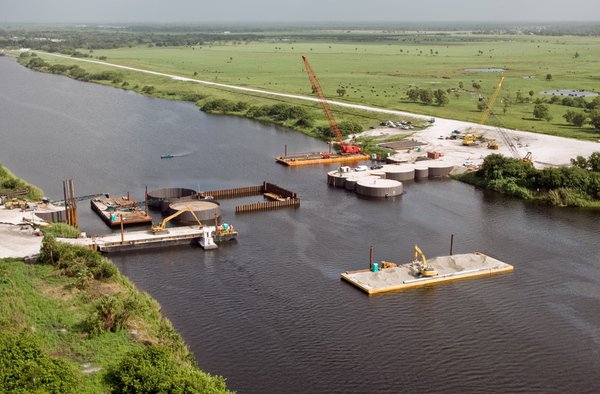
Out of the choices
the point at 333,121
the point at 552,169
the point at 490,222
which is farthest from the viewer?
the point at 333,121

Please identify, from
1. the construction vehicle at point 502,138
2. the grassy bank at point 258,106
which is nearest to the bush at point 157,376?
the construction vehicle at point 502,138

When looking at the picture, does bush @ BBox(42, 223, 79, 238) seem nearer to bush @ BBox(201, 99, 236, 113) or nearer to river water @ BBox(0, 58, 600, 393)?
river water @ BBox(0, 58, 600, 393)

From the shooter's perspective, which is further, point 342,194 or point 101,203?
point 342,194

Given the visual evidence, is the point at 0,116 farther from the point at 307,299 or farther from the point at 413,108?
the point at 307,299

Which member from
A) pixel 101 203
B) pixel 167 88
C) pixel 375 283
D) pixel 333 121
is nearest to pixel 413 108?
pixel 333 121

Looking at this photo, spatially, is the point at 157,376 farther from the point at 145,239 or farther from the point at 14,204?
the point at 14,204

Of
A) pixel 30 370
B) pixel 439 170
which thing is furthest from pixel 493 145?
pixel 30 370

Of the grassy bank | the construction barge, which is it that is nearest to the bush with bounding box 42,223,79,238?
the construction barge
